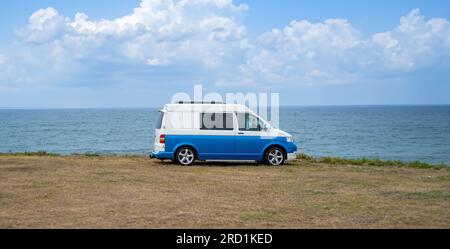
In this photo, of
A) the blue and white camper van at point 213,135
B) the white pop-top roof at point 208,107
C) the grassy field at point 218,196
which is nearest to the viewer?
the grassy field at point 218,196

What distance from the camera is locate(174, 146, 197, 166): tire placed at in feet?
59.0

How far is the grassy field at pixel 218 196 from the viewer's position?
8.92 metres

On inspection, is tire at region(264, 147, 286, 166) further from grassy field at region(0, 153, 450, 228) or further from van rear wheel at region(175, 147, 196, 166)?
van rear wheel at region(175, 147, 196, 166)

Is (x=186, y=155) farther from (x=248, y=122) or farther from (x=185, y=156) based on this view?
(x=248, y=122)

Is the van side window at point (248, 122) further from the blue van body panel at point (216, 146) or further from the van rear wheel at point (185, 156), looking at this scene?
the van rear wheel at point (185, 156)

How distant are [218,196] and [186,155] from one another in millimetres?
6668

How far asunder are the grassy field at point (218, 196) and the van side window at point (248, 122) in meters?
1.34

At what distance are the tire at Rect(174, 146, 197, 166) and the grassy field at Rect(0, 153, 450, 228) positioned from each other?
62 centimetres

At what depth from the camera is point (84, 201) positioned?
10.7m

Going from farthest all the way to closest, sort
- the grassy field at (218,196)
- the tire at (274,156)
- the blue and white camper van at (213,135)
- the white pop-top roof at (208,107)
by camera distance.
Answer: the tire at (274,156), the white pop-top roof at (208,107), the blue and white camper van at (213,135), the grassy field at (218,196)

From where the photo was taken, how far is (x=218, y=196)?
11445 millimetres

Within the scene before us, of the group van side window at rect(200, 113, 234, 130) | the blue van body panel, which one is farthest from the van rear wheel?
van side window at rect(200, 113, 234, 130)

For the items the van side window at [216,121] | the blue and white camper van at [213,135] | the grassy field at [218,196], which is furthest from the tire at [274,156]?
the van side window at [216,121]
